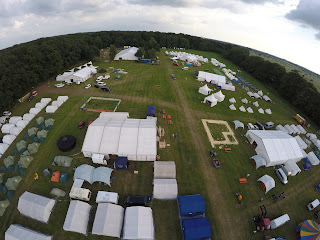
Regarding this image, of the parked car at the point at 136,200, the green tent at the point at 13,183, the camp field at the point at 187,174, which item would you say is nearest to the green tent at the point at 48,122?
the camp field at the point at 187,174

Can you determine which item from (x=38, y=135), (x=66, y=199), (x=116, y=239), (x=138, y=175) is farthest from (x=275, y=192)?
(x=38, y=135)

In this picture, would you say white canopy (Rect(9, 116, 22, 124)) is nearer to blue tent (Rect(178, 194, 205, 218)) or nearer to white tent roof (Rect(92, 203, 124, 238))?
white tent roof (Rect(92, 203, 124, 238))

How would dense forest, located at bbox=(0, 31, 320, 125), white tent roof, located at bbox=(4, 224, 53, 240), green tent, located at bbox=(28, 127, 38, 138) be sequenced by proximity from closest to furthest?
white tent roof, located at bbox=(4, 224, 53, 240), green tent, located at bbox=(28, 127, 38, 138), dense forest, located at bbox=(0, 31, 320, 125)

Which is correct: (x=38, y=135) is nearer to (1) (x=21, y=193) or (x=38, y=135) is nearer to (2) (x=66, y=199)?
(1) (x=21, y=193)

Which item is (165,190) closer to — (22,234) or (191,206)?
(191,206)

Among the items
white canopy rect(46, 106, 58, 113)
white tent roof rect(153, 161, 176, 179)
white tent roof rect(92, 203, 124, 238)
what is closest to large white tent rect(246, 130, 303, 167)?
white tent roof rect(153, 161, 176, 179)

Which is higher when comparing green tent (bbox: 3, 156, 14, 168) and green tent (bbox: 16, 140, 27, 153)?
green tent (bbox: 16, 140, 27, 153)

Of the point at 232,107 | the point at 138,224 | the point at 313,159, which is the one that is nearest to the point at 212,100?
the point at 232,107

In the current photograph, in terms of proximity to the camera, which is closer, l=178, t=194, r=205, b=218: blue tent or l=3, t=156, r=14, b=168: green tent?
l=178, t=194, r=205, b=218: blue tent
